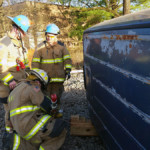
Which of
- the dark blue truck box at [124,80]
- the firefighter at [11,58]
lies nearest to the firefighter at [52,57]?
the firefighter at [11,58]

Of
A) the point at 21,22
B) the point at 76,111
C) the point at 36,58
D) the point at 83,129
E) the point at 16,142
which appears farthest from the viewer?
the point at 76,111

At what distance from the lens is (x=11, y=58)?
2.70 m

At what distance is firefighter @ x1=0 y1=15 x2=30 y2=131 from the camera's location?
250 cm

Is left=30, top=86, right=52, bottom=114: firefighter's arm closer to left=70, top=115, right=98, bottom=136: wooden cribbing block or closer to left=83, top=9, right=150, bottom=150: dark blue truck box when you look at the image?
left=83, top=9, right=150, bottom=150: dark blue truck box

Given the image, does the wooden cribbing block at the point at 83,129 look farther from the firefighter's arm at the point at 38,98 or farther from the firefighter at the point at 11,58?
the firefighter at the point at 11,58

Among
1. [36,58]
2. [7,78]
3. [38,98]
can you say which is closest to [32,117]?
[38,98]

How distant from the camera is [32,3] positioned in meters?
11.9

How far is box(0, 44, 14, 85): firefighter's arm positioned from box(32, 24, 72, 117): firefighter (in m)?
0.79

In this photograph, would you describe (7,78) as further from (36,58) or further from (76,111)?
(76,111)

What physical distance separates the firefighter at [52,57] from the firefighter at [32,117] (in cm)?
115

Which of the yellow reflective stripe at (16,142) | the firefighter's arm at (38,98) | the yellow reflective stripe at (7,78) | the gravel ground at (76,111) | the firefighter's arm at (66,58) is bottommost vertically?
the gravel ground at (76,111)

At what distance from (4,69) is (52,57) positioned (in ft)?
3.62

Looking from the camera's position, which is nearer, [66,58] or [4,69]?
[4,69]

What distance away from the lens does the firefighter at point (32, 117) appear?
1.97m
